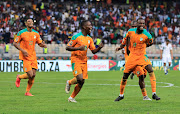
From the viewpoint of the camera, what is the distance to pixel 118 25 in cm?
4109

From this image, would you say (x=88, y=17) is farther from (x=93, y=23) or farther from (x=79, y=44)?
(x=79, y=44)

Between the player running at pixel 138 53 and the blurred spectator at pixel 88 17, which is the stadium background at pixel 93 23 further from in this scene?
the player running at pixel 138 53

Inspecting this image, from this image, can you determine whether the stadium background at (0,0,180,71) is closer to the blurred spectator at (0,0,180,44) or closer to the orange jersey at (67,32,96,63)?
the blurred spectator at (0,0,180,44)

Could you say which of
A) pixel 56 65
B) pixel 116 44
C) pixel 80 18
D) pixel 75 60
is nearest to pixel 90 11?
pixel 80 18

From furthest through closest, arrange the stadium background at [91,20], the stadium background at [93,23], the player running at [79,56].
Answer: the stadium background at [91,20], the stadium background at [93,23], the player running at [79,56]

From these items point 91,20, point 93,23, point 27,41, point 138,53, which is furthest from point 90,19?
point 138,53

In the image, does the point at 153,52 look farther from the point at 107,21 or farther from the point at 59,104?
the point at 59,104

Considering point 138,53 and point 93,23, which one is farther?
point 93,23

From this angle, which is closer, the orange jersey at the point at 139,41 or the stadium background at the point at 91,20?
the orange jersey at the point at 139,41

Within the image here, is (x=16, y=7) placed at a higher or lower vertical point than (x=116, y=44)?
higher

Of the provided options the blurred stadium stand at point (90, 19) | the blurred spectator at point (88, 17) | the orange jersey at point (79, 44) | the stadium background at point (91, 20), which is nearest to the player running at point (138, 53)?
the orange jersey at point (79, 44)

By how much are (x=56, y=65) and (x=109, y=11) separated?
37.5 ft

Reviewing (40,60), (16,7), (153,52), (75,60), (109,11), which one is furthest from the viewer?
(109,11)

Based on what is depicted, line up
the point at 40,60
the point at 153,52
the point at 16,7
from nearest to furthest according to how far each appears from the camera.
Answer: the point at 40,60
the point at 153,52
the point at 16,7
